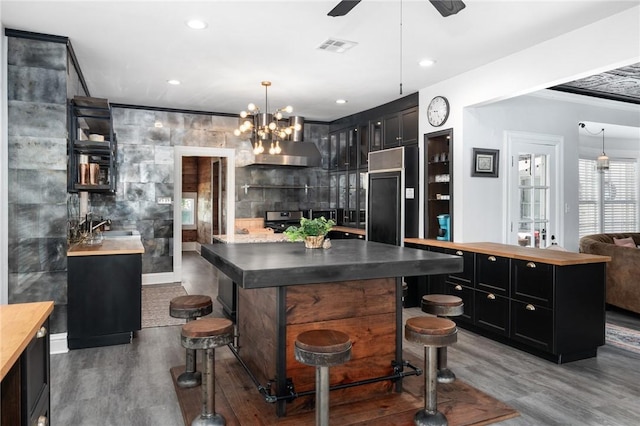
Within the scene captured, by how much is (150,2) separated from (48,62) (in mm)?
→ 1306

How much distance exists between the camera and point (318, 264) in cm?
257

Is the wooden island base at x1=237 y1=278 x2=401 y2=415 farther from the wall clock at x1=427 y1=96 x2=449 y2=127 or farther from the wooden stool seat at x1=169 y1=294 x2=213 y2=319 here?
the wall clock at x1=427 y1=96 x2=449 y2=127

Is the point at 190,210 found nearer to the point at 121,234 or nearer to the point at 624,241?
the point at 121,234

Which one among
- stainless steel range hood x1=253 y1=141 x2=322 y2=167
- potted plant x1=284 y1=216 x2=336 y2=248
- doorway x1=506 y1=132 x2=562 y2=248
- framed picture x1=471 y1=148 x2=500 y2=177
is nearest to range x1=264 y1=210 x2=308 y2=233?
stainless steel range hood x1=253 y1=141 x2=322 y2=167

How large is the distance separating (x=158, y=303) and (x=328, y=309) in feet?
11.8

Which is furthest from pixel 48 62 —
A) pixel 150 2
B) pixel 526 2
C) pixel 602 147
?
pixel 602 147

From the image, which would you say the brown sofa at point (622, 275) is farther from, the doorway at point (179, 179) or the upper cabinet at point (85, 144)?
the upper cabinet at point (85, 144)

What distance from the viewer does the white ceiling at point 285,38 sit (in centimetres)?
337

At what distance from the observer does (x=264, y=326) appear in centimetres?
302

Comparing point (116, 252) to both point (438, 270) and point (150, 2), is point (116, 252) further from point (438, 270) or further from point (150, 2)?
point (438, 270)

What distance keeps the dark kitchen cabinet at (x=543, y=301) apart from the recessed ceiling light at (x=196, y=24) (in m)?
3.32

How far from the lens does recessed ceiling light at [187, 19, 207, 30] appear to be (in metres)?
3.61

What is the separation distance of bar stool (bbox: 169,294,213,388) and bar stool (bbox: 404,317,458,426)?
152 centimetres

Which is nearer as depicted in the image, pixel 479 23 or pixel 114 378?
pixel 114 378
